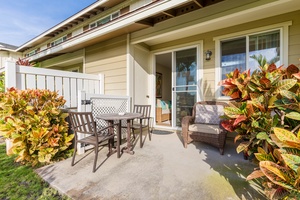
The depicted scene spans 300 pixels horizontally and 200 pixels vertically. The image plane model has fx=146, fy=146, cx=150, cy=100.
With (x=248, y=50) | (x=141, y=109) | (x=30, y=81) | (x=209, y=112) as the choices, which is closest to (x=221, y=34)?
(x=248, y=50)

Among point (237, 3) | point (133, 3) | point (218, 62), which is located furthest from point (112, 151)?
point (133, 3)

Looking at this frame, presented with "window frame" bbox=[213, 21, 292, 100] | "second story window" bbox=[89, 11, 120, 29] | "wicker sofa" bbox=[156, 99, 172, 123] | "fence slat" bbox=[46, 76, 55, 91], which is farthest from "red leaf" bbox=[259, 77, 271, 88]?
"second story window" bbox=[89, 11, 120, 29]

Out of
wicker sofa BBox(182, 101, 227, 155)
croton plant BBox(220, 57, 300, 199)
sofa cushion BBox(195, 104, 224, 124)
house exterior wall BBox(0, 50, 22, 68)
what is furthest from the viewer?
house exterior wall BBox(0, 50, 22, 68)

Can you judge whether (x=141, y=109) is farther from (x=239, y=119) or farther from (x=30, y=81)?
(x=239, y=119)

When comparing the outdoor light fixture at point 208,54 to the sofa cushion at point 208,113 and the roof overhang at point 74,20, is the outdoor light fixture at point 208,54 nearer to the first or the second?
the sofa cushion at point 208,113

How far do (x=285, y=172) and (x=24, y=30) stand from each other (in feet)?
47.4

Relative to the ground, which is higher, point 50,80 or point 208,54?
point 208,54

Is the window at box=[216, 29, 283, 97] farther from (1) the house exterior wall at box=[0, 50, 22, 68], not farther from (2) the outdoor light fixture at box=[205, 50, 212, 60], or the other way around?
(1) the house exterior wall at box=[0, 50, 22, 68]

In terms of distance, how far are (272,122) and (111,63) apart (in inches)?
177

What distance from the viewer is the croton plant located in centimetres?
99

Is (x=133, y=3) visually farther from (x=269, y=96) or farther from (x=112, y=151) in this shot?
(x=269, y=96)

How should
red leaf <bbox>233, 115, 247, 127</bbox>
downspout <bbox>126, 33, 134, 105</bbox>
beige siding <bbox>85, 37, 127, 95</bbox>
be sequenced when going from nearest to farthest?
red leaf <bbox>233, 115, 247, 127</bbox> → downspout <bbox>126, 33, 134, 105</bbox> → beige siding <bbox>85, 37, 127, 95</bbox>

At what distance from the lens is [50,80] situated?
11.7 feet

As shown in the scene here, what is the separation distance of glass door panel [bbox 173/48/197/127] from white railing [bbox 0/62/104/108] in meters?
2.60
